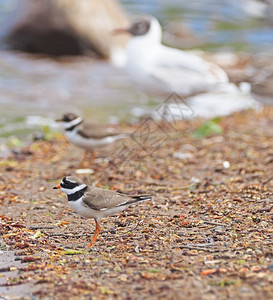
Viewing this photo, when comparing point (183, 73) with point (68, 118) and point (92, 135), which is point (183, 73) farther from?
point (92, 135)

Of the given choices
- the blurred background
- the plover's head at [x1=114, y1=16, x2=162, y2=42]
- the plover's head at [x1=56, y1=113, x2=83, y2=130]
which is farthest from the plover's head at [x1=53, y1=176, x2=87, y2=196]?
the plover's head at [x1=114, y1=16, x2=162, y2=42]

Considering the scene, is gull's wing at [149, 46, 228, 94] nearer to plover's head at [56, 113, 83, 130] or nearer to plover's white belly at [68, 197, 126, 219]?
plover's head at [56, 113, 83, 130]

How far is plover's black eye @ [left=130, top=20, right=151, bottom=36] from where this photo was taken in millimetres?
11047

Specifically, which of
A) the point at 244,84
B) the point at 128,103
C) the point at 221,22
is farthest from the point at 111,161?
the point at 221,22

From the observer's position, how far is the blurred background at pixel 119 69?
11492 millimetres

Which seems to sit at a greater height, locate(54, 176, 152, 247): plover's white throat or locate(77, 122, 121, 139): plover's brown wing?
locate(54, 176, 152, 247): plover's white throat

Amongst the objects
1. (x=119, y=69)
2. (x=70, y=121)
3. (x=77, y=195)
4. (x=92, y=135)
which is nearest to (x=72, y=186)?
(x=77, y=195)

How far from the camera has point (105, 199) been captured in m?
4.94

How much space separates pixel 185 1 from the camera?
90.9 ft

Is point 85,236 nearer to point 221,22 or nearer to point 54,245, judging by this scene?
point 54,245

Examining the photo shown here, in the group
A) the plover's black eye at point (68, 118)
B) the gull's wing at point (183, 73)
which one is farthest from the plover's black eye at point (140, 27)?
the plover's black eye at point (68, 118)

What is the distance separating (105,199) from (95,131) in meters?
2.75

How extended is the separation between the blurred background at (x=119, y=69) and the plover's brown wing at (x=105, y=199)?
5052 millimetres

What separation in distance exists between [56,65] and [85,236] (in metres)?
12.0
